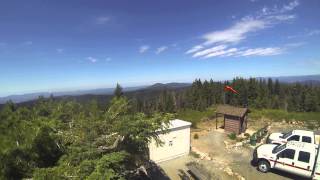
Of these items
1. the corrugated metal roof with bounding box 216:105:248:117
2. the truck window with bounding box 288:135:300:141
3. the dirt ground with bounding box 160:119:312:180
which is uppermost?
the corrugated metal roof with bounding box 216:105:248:117

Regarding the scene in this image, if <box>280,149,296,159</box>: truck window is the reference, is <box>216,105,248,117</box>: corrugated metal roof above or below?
above

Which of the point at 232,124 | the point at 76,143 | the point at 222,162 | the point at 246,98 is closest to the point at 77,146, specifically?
the point at 76,143

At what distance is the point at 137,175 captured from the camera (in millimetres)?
12039

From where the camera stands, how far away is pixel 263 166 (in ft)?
48.3

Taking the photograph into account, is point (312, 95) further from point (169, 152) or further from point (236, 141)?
point (169, 152)

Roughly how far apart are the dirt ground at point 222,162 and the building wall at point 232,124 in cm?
174

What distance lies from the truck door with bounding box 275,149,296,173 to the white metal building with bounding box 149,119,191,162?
6639 mm

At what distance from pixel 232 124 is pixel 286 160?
10.9 m

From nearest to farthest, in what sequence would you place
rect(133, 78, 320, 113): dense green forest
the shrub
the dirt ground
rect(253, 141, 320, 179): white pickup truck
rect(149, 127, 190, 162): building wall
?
rect(253, 141, 320, 179): white pickup truck
the dirt ground
rect(149, 127, 190, 162): building wall
the shrub
rect(133, 78, 320, 113): dense green forest

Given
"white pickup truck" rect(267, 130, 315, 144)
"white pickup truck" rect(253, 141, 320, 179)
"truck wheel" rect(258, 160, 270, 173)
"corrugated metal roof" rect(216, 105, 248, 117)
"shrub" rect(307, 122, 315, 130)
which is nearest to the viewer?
"white pickup truck" rect(253, 141, 320, 179)

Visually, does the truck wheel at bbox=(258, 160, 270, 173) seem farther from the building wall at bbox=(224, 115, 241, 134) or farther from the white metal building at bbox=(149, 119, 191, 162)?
the building wall at bbox=(224, 115, 241, 134)

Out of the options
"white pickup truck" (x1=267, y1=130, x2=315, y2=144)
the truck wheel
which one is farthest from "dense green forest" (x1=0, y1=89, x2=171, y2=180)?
"white pickup truck" (x1=267, y1=130, x2=315, y2=144)

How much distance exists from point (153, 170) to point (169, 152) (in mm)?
2561

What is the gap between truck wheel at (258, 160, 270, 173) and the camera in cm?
1462
